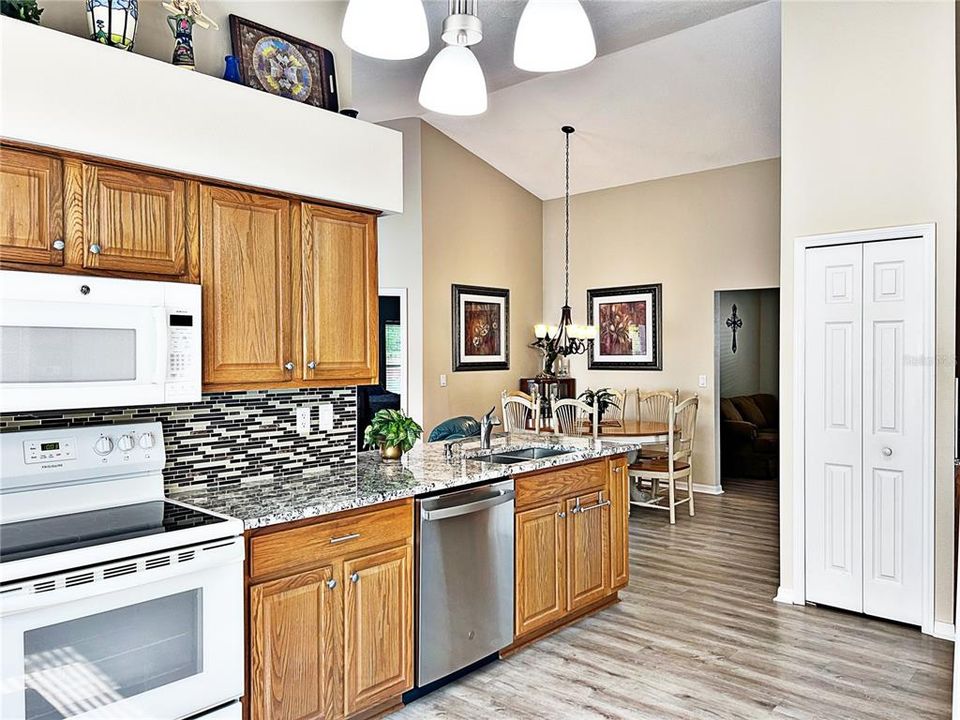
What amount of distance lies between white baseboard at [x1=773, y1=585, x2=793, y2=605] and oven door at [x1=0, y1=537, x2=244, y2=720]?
323 cm

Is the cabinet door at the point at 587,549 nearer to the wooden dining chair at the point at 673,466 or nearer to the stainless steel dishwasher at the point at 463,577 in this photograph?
the stainless steel dishwasher at the point at 463,577

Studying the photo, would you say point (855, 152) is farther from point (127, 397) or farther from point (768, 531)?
point (127, 397)

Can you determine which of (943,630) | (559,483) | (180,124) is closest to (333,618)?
(559,483)

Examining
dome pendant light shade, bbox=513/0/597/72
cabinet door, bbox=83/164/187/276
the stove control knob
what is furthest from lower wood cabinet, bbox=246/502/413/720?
dome pendant light shade, bbox=513/0/597/72

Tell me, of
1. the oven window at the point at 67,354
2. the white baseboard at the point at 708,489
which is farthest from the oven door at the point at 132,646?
the white baseboard at the point at 708,489

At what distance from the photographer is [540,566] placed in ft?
11.5

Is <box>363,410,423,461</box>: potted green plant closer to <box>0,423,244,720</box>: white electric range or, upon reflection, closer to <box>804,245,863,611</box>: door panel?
<box>0,423,244,720</box>: white electric range

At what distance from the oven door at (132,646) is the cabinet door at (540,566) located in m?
1.48

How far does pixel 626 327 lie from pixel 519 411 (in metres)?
1.75

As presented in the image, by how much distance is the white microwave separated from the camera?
2.06 m

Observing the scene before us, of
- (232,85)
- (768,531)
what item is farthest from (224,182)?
(768,531)

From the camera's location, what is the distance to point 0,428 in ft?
7.48

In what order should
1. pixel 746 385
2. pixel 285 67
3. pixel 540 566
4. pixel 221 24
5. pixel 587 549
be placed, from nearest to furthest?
pixel 221 24 < pixel 285 67 < pixel 540 566 < pixel 587 549 < pixel 746 385

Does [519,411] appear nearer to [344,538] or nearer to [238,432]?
[238,432]
